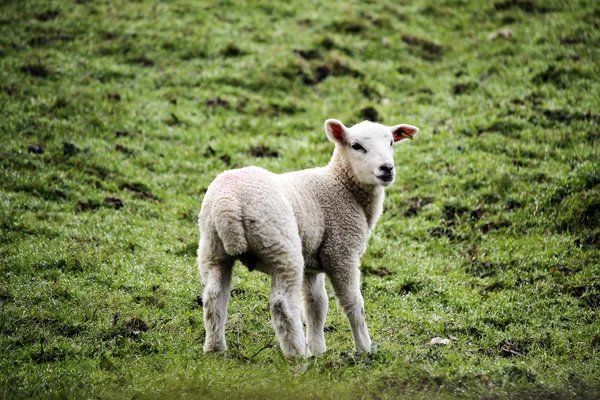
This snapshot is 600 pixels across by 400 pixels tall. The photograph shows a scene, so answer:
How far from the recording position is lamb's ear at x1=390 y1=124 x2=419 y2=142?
8.61 m

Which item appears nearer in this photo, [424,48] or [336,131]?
[336,131]

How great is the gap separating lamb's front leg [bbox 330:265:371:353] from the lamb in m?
0.01

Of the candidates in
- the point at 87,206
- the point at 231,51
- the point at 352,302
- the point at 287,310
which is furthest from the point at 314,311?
the point at 231,51

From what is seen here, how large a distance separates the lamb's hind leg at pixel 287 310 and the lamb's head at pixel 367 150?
6.51 ft

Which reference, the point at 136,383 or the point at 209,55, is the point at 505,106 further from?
the point at 136,383

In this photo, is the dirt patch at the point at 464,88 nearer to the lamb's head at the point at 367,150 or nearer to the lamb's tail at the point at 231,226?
the lamb's head at the point at 367,150

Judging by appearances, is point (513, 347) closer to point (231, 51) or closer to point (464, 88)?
point (464, 88)

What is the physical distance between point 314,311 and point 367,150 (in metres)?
2.21

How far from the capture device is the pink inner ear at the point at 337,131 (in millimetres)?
8078

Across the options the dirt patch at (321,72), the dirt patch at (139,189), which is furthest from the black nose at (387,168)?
the dirt patch at (321,72)

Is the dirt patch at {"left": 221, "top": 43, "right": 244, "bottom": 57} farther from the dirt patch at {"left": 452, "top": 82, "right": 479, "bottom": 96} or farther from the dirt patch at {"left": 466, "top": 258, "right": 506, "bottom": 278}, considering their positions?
the dirt patch at {"left": 466, "top": 258, "right": 506, "bottom": 278}

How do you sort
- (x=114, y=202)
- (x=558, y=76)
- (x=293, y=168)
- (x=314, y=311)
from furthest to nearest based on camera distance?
(x=558, y=76) < (x=293, y=168) < (x=114, y=202) < (x=314, y=311)

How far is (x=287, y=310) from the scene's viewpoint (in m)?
6.22

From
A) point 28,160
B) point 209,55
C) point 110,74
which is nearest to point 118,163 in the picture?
point 28,160
